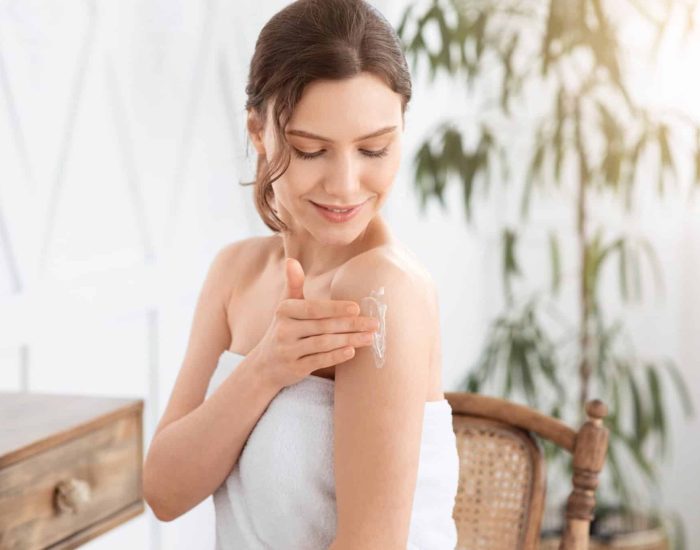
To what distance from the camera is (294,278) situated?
114 centimetres

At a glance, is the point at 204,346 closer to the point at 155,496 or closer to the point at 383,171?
the point at 155,496

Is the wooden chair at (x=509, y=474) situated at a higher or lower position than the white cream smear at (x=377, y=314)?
lower

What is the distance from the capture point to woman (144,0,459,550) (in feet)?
3.62

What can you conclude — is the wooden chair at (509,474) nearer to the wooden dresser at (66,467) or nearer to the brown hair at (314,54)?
the wooden dresser at (66,467)

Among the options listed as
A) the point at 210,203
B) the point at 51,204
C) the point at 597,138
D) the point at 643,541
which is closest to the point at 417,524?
the point at 51,204

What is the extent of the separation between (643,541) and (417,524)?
6.76 ft

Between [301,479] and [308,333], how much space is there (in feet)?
0.61

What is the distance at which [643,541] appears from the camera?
3070 mm

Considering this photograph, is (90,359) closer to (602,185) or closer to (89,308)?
(89,308)


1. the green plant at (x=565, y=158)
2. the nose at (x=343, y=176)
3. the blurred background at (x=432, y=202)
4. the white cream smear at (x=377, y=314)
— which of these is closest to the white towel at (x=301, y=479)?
the white cream smear at (x=377, y=314)

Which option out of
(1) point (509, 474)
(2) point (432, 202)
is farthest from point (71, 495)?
(2) point (432, 202)

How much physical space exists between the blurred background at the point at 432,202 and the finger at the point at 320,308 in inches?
9.7

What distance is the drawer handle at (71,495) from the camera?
1359mm

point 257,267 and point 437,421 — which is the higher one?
point 257,267
